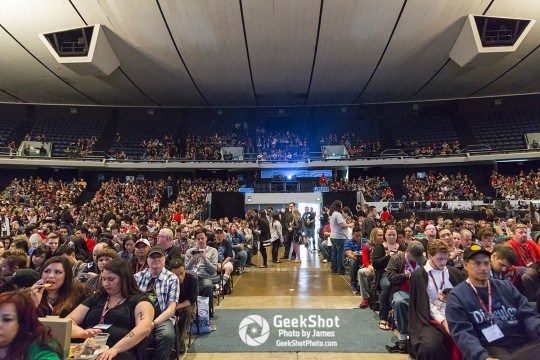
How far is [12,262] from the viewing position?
3.83 metres

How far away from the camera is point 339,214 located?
7859 mm

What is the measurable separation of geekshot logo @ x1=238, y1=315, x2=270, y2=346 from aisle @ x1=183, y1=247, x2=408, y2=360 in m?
0.09

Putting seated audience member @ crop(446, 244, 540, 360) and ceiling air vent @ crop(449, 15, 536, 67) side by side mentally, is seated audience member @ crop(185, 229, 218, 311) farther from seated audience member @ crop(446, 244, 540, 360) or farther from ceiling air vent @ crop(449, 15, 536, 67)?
ceiling air vent @ crop(449, 15, 536, 67)

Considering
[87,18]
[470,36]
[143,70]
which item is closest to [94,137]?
[143,70]

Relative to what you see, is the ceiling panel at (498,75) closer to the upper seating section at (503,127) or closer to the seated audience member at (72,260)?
the upper seating section at (503,127)

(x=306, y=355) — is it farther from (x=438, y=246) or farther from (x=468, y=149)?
(x=468, y=149)

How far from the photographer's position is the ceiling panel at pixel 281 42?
13.9m

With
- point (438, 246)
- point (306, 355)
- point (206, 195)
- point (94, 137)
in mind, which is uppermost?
point (94, 137)

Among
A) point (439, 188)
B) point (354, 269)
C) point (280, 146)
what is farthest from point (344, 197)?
point (354, 269)

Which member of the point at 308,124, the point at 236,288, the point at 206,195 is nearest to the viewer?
the point at 236,288

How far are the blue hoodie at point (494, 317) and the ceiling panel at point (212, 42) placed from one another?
45.1ft

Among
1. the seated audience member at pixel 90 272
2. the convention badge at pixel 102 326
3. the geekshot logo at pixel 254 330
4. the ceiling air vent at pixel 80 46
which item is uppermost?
the ceiling air vent at pixel 80 46

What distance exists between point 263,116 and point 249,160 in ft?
17.7

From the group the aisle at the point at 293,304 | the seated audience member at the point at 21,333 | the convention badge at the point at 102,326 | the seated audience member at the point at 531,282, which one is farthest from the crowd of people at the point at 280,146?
the seated audience member at the point at 21,333
